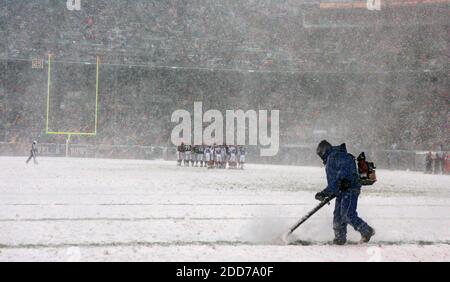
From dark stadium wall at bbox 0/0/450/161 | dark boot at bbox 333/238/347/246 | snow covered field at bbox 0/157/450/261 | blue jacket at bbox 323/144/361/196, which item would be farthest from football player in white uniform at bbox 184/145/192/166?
blue jacket at bbox 323/144/361/196

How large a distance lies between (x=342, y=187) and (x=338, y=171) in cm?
19

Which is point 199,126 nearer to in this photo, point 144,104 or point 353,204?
point 144,104

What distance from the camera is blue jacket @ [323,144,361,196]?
17.5ft

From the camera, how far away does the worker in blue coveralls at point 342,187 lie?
5.34 metres

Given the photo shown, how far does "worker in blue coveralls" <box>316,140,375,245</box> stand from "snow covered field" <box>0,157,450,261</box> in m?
0.25

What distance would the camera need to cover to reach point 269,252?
503 cm

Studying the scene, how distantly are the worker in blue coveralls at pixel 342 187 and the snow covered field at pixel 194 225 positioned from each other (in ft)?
0.82

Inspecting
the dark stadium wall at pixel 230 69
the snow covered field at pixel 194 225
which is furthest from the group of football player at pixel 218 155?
the snow covered field at pixel 194 225

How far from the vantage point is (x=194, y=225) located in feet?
22.1

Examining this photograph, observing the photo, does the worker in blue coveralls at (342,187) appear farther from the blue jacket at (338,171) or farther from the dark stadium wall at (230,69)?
the dark stadium wall at (230,69)

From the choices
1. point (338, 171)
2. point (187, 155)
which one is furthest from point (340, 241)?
point (187, 155)

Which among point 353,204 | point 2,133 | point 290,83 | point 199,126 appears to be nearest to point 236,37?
point 290,83

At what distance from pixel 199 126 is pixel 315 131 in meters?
7.62

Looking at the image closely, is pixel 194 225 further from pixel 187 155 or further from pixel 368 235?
pixel 187 155
